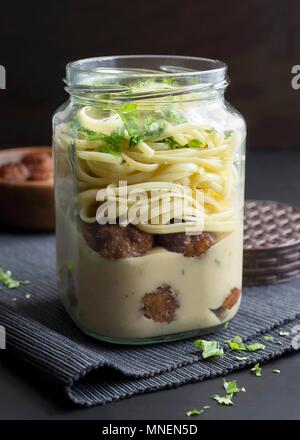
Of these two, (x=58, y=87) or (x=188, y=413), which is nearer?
(x=188, y=413)

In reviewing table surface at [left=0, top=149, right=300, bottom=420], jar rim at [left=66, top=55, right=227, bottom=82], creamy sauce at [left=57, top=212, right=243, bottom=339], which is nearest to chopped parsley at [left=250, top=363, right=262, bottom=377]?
table surface at [left=0, top=149, right=300, bottom=420]

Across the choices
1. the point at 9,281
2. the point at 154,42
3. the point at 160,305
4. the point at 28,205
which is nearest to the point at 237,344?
the point at 160,305

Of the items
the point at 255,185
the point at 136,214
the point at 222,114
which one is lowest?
the point at 255,185

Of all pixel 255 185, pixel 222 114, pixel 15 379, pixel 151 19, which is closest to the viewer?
pixel 15 379

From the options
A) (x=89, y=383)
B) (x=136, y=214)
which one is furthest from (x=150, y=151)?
(x=89, y=383)

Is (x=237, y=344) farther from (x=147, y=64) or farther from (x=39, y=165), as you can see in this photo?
(x=39, y=165)

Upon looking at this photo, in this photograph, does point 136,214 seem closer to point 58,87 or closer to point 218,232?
point 218,232
